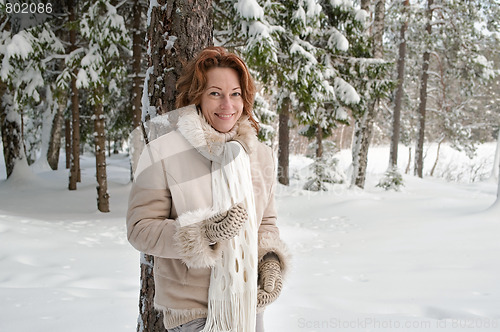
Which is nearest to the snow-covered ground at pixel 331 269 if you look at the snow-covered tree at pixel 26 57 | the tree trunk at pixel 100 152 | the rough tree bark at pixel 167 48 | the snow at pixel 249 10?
the tree trunk at pixel 100 152

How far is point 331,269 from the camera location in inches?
218

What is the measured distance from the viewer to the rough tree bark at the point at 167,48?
2395mm

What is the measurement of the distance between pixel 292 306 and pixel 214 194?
258 centimetres

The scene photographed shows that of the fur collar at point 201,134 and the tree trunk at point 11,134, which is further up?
the fur collar at point 201,134

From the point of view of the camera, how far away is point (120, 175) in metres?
17.8

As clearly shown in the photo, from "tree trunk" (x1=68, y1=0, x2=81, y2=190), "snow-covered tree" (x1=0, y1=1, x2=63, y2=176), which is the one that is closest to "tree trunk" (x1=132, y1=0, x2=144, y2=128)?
"tree trunk" (x1=68, y1=0, x2=81, y2=190)

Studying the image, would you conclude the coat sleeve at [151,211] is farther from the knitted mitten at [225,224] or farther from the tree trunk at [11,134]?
the tree trunk at [11,134]

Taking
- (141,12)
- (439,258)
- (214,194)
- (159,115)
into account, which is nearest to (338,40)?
(141,12)

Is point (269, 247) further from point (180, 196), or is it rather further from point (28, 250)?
point (28, 250)

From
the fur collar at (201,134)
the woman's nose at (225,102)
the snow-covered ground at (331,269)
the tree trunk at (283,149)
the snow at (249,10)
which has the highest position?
the snow at (249,10)

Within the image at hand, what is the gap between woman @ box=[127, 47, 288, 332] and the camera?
1.62 m

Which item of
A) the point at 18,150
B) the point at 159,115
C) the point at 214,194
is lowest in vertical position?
the point at 18,150

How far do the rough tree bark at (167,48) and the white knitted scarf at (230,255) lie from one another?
2.43ft

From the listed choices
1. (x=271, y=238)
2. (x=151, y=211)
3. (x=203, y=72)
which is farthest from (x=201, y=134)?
(x=271, y=238)
